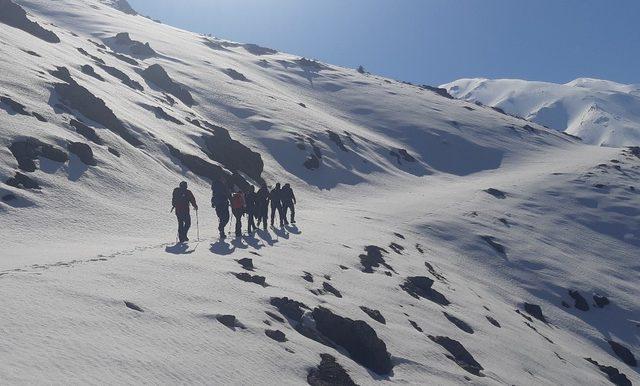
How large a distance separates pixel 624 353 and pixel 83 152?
30913 mm

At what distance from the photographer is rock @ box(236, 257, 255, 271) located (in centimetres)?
1898

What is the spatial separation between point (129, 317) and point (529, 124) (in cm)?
11801

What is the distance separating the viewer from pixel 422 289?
1013 inches

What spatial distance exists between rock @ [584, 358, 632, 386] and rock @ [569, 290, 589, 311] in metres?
9.28

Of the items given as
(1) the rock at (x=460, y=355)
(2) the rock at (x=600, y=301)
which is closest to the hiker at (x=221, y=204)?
(1) the rock at (x=460, y=355)

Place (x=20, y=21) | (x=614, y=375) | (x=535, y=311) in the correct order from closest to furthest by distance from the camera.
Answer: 1. (x=614, y=375)
2. (x=535, y=311)
3. (x=20, y=21)

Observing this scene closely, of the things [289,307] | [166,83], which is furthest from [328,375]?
[166,83]

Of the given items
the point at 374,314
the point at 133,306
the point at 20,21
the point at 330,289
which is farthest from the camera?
the point at 20,21

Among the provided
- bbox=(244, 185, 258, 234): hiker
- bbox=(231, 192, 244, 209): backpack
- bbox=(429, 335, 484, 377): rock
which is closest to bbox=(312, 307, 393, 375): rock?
bbox=(429, 335, 484, 377): rock

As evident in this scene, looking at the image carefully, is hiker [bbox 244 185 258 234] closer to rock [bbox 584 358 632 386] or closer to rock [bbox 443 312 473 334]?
rock [bbox 443 312 473 334]

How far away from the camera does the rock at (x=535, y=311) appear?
3338 centimetres

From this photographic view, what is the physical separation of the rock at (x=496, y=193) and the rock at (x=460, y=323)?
3867 cm

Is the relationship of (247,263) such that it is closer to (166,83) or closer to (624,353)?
(624,353)

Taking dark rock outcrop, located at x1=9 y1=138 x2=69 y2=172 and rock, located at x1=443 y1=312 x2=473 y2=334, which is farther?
dark rock outcrop, located at x1=9 y1=138 x2=69 y2=172
